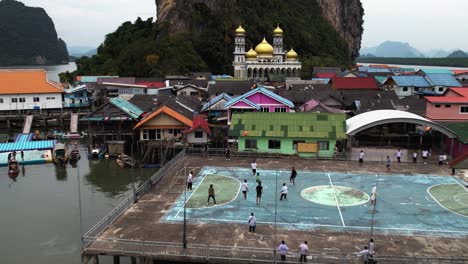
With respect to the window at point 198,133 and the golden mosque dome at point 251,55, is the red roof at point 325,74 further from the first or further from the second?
the window at point 198,133

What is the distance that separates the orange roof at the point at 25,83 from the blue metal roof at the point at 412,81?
162ft

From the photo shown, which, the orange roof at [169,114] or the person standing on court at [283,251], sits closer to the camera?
the person standing on court at [283,251]

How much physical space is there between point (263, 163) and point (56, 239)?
15.1 m

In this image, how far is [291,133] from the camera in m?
33.9

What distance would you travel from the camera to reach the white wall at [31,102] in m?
58.3

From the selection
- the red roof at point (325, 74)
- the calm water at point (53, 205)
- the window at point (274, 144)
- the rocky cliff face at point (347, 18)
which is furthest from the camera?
the rocky cliff face at point (347, 18)

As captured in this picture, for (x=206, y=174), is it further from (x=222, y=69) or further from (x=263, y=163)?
(x=222, y=69)

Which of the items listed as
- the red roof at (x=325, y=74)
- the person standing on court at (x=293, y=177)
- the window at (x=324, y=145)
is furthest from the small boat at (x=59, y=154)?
the red roof at (x=325, y=74)

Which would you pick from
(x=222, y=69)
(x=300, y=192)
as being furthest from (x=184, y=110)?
(x=222, y=69)

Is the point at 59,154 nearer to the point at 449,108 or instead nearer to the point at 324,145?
the point at 324,145

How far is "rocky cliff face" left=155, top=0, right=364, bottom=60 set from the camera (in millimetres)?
109000

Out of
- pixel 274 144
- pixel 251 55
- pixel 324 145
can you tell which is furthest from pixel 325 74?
pixel 274 144

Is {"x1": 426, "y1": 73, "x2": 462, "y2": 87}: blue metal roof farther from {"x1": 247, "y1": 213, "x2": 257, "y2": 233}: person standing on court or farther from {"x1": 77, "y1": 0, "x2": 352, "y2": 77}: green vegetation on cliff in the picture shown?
{"x1": 247, "y1": 213, "x2": 257, "y2": 233}: person standing on court

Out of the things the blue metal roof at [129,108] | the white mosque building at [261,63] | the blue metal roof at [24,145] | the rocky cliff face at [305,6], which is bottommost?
the blue metal roof at [24,145]
